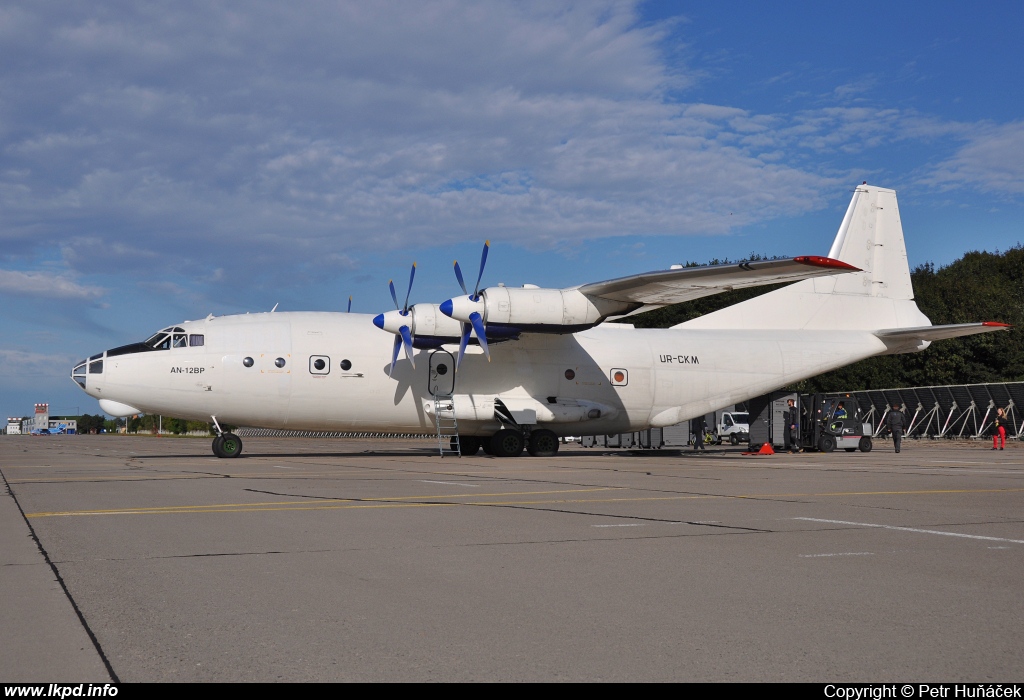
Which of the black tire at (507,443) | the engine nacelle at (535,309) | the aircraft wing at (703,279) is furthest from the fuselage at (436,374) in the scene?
the aircraft wing at (703,279)

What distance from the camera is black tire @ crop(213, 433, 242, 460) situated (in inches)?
911

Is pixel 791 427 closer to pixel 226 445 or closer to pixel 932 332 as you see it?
pixel 932 332

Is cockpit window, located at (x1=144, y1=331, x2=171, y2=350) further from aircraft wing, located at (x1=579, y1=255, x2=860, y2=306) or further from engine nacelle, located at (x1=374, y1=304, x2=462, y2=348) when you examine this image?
aircraft wing, located at (x1=579, y1=255, x2=860, y2=306)

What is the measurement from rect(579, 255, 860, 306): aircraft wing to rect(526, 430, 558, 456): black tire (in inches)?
186

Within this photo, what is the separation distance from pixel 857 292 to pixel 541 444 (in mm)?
12582

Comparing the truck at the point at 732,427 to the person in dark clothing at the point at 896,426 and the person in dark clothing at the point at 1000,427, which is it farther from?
the person in dark clothing at the point at 896,426

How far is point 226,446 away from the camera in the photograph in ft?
76.3

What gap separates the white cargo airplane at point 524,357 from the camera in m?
22.6

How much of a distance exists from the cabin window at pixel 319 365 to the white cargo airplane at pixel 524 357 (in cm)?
6

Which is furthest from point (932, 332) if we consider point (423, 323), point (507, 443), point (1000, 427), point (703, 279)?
point (423, 323)

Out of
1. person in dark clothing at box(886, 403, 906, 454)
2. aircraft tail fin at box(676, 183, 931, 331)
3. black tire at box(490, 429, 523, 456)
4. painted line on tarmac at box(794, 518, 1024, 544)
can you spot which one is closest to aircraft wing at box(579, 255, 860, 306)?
black tire at box(490, 429, 523, 456)

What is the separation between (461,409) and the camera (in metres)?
24.3

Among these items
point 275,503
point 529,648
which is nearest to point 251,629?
point 529,648

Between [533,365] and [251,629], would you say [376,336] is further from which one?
[251,629]
